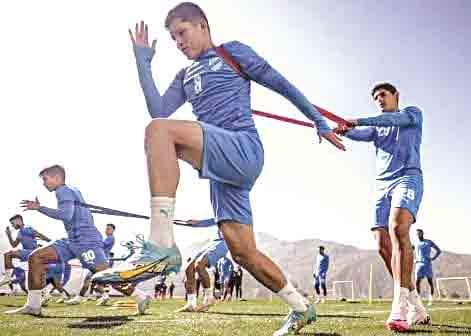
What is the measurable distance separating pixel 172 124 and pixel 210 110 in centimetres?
75

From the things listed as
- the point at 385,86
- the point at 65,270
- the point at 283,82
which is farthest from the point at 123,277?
the point at 65,270

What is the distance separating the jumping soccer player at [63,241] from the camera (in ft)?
29.2

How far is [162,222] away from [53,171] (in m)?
6.22

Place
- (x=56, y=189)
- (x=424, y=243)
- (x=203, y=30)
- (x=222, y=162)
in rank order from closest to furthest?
(x=222, y=162)
(x=203, y=30)
(x=56, y=189)
(x=424, y=243)

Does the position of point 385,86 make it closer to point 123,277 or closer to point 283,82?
point 283,82

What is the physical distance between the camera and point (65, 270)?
19906 millimetres

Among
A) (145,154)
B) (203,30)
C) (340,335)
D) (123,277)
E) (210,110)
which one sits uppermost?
(203,30)

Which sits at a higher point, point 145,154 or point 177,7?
point 177,7

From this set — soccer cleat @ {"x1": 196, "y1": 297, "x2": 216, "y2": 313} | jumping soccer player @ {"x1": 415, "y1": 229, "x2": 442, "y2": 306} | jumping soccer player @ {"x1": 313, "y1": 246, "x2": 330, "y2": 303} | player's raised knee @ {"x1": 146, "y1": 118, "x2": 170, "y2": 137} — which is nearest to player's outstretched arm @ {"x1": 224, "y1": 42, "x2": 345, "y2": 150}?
player's raised knee @ {"x1": 146, "y1": 118, "x2": 170, "y2": 137}

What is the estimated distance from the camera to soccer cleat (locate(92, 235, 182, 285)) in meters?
3.34

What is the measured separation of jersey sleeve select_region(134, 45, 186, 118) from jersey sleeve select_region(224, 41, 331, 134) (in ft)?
1.97

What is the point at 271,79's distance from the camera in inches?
171

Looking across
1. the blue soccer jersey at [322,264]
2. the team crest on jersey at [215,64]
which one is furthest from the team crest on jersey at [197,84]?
the blue soccer jersey at [322,264]

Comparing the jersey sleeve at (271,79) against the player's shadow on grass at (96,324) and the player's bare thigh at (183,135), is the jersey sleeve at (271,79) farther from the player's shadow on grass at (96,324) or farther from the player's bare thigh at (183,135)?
the player's shadow on grass at (96,324)
